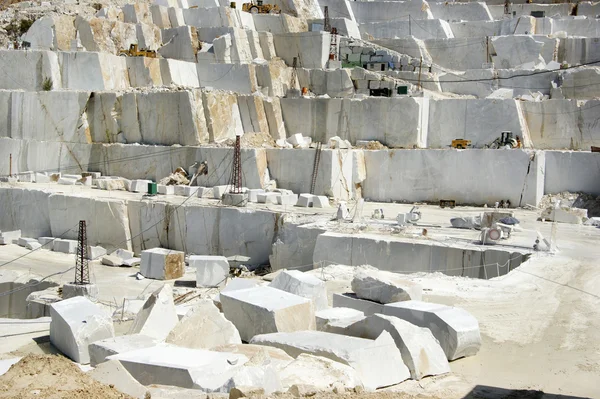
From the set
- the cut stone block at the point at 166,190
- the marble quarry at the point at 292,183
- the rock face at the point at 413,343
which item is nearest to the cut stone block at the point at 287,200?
the marble quarry at the point at 292,183

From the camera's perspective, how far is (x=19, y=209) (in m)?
25.8

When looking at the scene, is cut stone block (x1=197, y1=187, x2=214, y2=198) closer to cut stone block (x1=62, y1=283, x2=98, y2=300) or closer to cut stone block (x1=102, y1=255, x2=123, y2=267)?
cut stone block (x1=102, y1=255, x2=123, y2=267)

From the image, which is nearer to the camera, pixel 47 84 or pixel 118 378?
pixel 118 378

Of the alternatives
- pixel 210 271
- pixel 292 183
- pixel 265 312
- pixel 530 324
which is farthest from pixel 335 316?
pixel 292 183

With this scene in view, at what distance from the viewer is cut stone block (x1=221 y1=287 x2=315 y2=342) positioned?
9.55m

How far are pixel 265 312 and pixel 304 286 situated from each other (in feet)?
6.88

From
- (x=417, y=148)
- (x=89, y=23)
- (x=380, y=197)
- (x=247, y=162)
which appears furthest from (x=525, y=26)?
(x=89, y=23)

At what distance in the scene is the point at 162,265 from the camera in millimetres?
20000

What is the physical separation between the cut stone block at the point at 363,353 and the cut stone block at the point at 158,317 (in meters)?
2.08

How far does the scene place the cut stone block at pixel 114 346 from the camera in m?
8.72

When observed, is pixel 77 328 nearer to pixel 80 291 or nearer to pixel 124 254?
pixel 80 291

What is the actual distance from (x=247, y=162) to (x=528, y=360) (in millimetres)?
17328

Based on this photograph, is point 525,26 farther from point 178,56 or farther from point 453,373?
point 453,373

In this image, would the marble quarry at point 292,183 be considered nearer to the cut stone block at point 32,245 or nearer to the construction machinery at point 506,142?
the cut stone block at point 32,245
